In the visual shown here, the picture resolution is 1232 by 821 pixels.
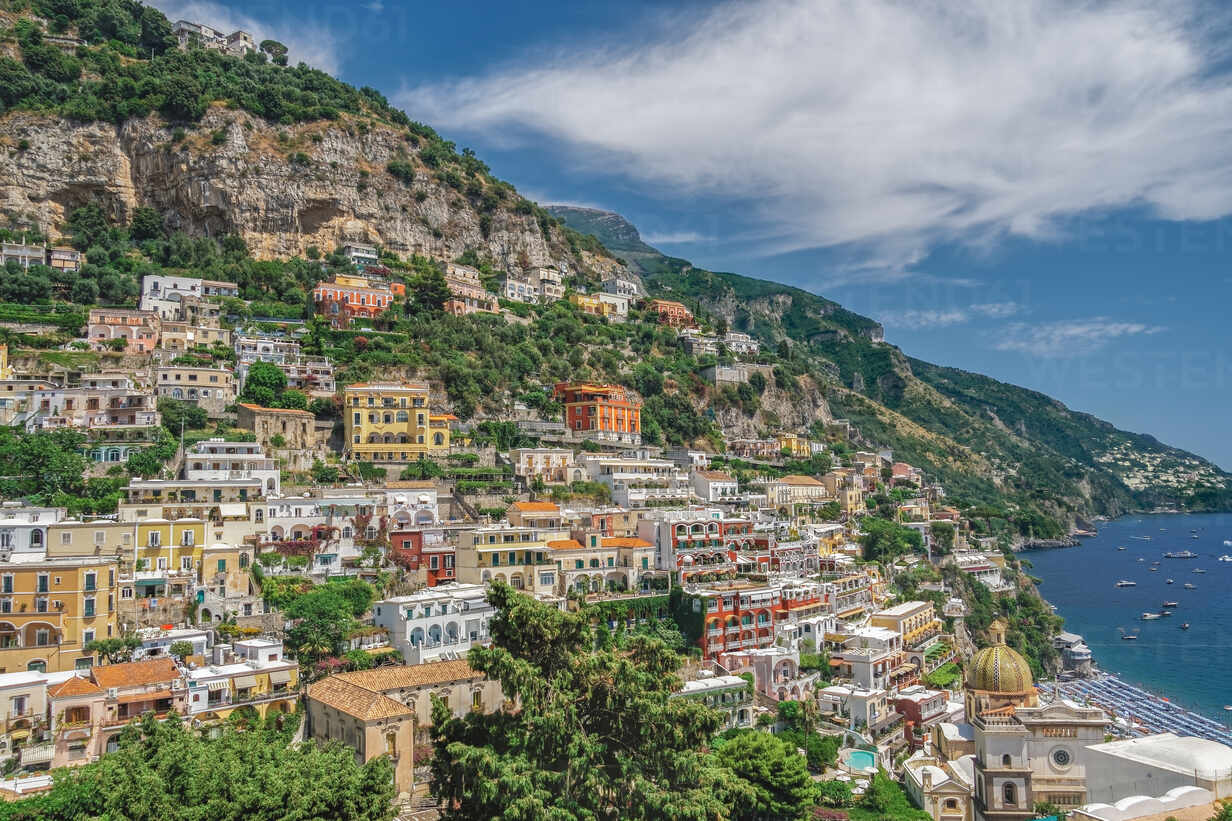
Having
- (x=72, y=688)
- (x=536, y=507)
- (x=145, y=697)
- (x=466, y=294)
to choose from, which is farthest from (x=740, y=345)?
(x=72, y=688)

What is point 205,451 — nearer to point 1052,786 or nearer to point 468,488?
point 468,488

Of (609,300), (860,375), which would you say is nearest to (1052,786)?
(609,300)

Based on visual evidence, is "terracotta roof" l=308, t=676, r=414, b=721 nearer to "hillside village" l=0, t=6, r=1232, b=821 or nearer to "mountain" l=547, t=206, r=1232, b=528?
"hillside village" l=0, t=6, r=1232, b=821

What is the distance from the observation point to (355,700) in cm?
2708

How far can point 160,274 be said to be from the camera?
65250 mm

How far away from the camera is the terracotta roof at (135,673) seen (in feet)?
86.3

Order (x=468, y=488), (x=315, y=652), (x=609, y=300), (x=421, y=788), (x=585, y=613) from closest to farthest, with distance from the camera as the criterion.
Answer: (x=585, y=613) → (x=421, y=788) → (x=315, y=652) → (x=468, y=488) → (x=609, y=300)

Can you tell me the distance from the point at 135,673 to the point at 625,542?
81.6 feet

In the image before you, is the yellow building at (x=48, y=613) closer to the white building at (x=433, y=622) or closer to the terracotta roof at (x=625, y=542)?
the white building at (x=433, y=622)

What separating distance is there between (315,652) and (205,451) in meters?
16.6

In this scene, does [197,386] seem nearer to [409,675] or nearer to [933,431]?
[409,675]

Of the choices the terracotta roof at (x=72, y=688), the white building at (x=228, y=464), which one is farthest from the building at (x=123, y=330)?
the terracotta roof at (x=72, y=688)

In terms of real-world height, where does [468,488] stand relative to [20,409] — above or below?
below

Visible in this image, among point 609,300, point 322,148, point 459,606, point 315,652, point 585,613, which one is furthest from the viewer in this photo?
point 609,300
